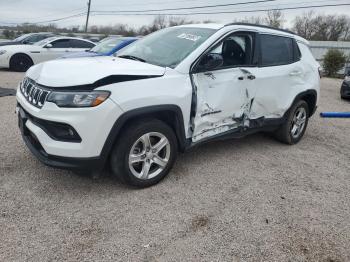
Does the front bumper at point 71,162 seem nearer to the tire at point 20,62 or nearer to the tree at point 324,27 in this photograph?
the tire at point 20,62

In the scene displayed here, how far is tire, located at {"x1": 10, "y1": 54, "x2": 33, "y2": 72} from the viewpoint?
39.9ft

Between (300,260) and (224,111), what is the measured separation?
190 cm

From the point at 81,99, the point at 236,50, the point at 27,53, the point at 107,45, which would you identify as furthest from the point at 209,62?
the point at 27,53

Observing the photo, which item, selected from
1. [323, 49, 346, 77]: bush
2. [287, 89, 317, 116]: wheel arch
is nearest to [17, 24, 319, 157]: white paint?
[287, 89, 317, 116]: wheel arch

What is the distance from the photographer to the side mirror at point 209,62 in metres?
3.71

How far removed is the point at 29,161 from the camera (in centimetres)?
406

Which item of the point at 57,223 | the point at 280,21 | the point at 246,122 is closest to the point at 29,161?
the point at 57,223

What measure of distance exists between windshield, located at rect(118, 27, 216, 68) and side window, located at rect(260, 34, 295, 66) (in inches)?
37.8

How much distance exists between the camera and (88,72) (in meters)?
3.13

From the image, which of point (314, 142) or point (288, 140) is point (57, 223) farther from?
point (314, 142)

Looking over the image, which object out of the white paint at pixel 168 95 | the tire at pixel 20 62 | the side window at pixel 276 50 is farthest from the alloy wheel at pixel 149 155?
the tire at pixel 20 62

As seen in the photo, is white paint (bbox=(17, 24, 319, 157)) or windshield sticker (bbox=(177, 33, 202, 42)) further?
windshield sticker (bbox=(177, 33, 202, 42))

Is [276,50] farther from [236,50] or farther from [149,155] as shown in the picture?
[149,155]

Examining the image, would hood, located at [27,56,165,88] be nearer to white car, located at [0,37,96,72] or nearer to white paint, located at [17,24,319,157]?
white paint, located at [17,24,319,157]
